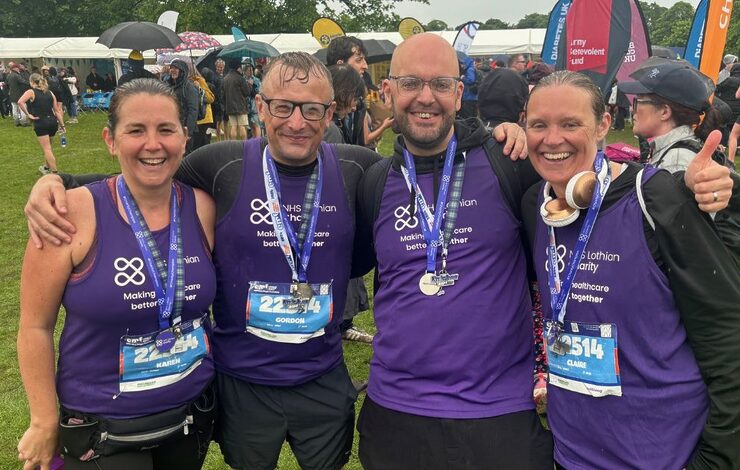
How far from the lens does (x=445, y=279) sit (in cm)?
220

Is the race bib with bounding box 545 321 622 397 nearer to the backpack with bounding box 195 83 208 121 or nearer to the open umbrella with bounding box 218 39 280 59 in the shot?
the backpack with bounding box 195 83 208 121

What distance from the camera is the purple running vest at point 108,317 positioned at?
6.56 feet

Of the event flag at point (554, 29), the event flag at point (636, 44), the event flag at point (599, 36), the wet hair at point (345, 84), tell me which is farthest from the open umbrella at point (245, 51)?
the wet hair at point (345, 84)

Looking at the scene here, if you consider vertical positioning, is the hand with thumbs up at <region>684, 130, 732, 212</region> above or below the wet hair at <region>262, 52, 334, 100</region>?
below

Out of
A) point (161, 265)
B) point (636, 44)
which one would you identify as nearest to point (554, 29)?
point (636, 44)

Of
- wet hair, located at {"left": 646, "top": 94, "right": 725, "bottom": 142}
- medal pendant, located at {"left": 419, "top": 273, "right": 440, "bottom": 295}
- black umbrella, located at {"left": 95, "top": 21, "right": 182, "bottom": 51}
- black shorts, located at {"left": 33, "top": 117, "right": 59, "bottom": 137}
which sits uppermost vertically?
black umbrella, located at {"left": 95, "top": 21, "right": 182, "bottom": 51}

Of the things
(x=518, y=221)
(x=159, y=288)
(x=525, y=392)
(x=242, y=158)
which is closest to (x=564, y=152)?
(x=518, y=221)

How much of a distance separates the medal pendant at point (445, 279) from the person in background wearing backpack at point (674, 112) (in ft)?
7.97

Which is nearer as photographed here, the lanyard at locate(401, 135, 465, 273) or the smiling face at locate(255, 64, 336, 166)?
the lanyard at locate(401, 135, 465, 273)

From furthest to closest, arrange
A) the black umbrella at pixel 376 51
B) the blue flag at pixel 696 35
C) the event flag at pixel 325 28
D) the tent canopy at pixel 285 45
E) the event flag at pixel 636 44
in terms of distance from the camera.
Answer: the tent canopy at pixel 285 45, the event flag at pixel 325 28, the black umbrella at pixel 376 51, the blue flag at pixel 696 35, the event flag at pixel 636 44

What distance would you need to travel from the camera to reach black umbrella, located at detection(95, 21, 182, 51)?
13539mm

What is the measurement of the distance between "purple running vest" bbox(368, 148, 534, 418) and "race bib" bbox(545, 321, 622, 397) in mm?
231

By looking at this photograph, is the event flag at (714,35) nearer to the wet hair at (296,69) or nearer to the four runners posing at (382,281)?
the four runners posing at (382,281)

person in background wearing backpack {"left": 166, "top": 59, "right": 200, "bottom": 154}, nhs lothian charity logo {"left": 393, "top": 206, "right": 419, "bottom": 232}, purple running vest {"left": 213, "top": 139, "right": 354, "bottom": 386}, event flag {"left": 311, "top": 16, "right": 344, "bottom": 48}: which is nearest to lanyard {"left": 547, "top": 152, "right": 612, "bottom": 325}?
nhs lothian charity logo {"left": 393, "top": 206, "right": 419, "bottom": 232}
